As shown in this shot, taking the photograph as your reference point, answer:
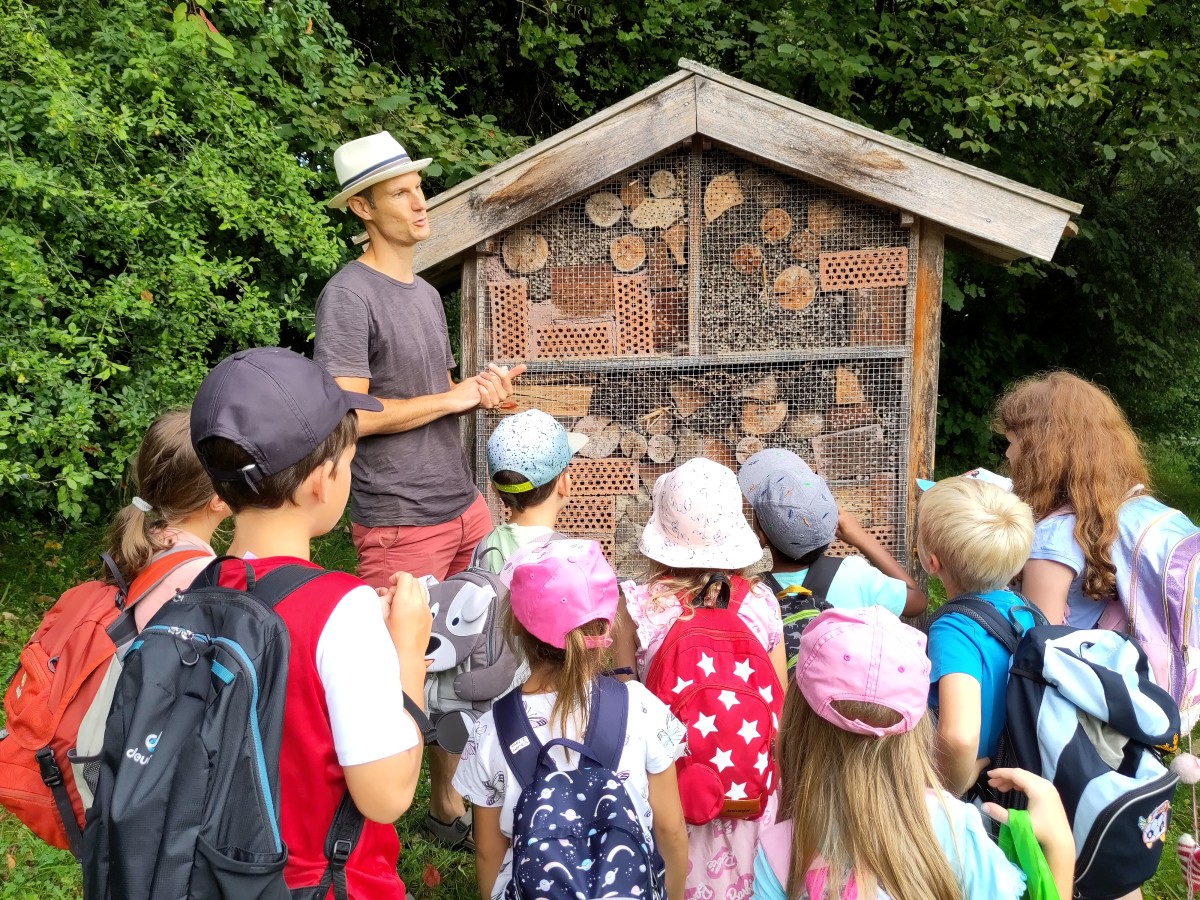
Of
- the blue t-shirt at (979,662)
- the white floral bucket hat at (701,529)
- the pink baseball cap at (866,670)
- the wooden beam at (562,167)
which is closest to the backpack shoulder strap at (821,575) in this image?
the white floral bucket hat at (701,529)

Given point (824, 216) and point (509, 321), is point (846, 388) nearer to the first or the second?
point (824, 216)

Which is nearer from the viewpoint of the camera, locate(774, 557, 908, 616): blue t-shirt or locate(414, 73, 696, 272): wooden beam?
locate(774, 557, 908, 616): blue t-shirt

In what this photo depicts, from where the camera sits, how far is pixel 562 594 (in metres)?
1.88

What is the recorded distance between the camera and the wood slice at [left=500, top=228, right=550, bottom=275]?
4.09 metres

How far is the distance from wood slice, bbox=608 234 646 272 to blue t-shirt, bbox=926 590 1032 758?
2.33 meters

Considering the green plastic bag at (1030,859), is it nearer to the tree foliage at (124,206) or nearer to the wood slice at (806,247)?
the wood slice at (806,247)

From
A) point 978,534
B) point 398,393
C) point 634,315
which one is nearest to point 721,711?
point 978,534

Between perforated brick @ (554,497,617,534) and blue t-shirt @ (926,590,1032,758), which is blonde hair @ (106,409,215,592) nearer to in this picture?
blue t-shirt @ (926,590,1032,758)

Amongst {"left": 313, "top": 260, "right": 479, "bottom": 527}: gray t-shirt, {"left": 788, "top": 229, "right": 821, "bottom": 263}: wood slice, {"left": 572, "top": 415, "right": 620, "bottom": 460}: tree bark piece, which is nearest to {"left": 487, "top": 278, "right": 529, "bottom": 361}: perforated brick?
{"left": 572, "top": 415, "right": 620, "bottom": 460}: tree bark piece

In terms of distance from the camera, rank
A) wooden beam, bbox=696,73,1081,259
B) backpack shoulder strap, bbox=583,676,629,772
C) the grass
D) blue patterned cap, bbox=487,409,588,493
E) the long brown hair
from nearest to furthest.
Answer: backpack shoulder strap, bbox=583,676,629,772, the long brown hair, blue patterned cap, bbox=487,409,588,493, the grass, wooden beam, bbox=696,73,1081,259

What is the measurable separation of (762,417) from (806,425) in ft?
0.62

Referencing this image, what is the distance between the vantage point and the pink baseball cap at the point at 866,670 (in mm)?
1634

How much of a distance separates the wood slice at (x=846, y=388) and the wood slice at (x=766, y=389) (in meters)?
0.25

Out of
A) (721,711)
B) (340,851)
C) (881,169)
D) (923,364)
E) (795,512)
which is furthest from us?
(923,364)
